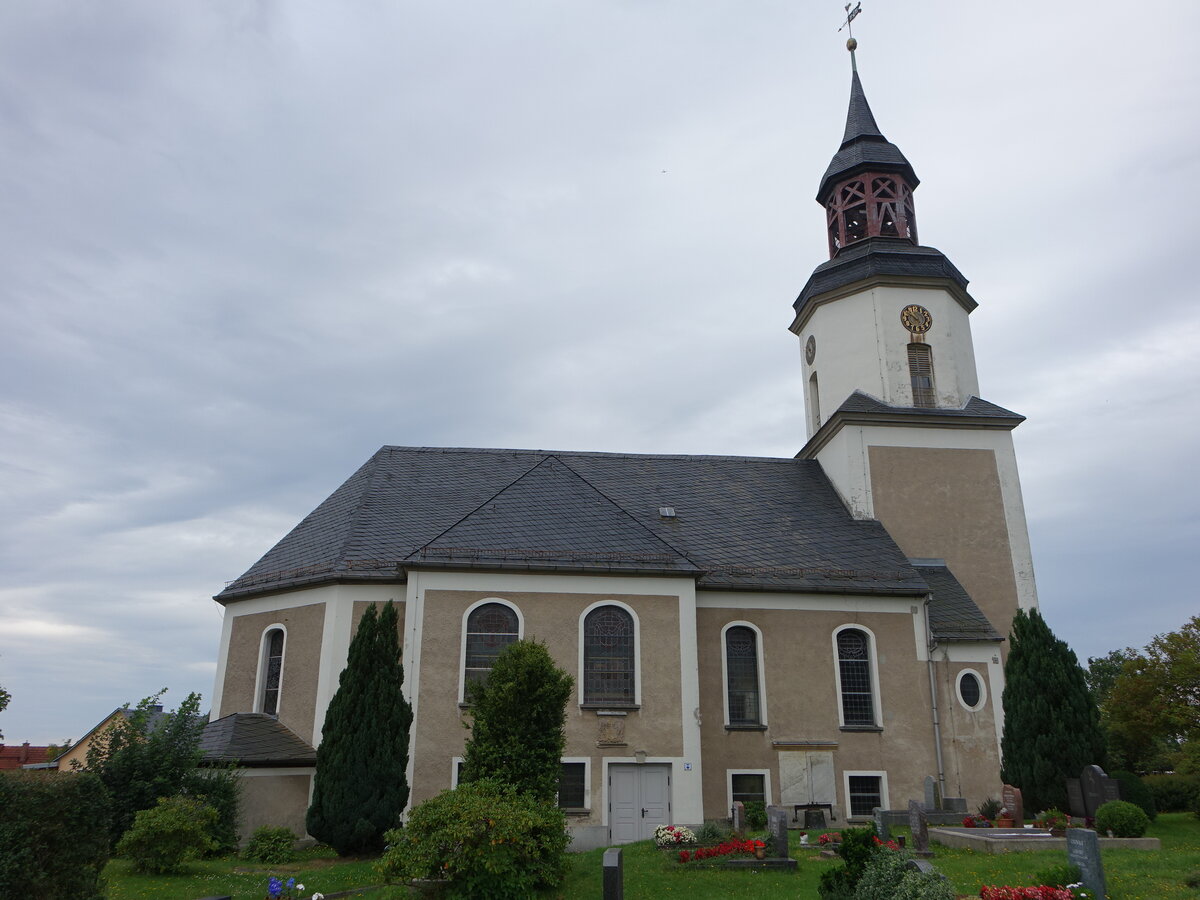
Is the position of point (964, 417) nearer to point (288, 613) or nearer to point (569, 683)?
point (569, 683)

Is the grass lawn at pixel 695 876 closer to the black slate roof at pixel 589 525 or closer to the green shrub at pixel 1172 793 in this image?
Result: the black slate roof at pixel 589 525

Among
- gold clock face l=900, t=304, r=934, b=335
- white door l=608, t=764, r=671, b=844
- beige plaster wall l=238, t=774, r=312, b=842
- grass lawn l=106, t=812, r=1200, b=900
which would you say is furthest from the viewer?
gold clock face l=900, t=304, r=934, b=335

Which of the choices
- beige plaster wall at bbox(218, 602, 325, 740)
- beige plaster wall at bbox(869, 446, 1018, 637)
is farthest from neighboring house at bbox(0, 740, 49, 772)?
beige plaster wall at bbox(869, 446, 1018, 637)

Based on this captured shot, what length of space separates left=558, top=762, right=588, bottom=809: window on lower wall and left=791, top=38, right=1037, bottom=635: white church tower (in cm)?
1172

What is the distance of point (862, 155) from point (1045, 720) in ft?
61.8

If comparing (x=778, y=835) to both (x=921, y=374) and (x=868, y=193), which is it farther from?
(x=868, y=193)

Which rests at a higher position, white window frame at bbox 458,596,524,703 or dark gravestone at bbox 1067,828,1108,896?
white window frame at bbox 458,596,524,703

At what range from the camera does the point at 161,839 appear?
608 inches

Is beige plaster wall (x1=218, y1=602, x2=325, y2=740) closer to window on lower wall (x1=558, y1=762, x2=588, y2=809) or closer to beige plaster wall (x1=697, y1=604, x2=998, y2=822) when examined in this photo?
window on lower wall (x1=558, y1=762, x2=588, y2=809)

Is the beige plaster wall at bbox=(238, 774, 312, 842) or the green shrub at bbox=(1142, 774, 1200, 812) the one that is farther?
the green shrub at bbox=(1142, 774, 1200, 812)

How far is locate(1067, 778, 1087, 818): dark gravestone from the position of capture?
61.0 feet

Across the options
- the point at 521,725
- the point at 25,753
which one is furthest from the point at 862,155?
the point at 25,753

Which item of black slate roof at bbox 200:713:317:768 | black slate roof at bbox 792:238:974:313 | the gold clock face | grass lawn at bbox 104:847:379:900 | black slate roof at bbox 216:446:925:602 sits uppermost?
black slate roof at bbox 792:238:974:313

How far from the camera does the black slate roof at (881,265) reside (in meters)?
27.6
